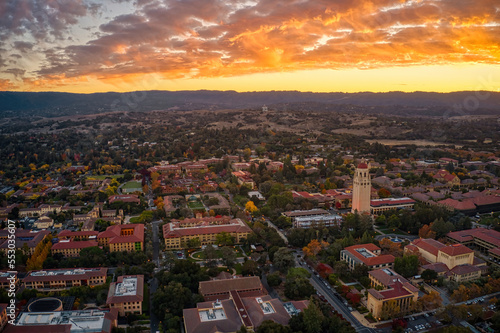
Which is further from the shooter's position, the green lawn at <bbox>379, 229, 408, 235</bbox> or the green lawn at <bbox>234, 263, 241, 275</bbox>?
the green lawn at <bbox>379, 229, 408, 235</bbox>

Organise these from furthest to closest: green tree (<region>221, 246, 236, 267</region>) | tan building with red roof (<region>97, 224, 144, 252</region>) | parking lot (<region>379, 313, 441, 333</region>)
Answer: tan building with red roof (<region>97, 224, 144, 252</region>) < green tree (<region>221, 246, 236, 267</region>) < parking lot (<region>379, 313, 441, 333</region>)

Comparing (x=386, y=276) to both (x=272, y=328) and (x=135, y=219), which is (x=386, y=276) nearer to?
(x=272, y=328)

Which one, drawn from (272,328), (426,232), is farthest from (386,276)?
(426,232)

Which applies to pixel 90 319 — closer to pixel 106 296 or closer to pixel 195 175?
pixel 106 296

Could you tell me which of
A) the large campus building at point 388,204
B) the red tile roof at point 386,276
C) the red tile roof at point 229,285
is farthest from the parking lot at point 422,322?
the large campus building at point 388,204

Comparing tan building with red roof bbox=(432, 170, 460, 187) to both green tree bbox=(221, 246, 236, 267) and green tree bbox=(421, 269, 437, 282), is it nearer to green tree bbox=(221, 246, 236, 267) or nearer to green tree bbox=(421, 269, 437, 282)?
green tree bbox=(421, 269, 437, 282)

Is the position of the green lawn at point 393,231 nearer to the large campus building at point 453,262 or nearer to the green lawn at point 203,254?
the large campus building at point 453,262

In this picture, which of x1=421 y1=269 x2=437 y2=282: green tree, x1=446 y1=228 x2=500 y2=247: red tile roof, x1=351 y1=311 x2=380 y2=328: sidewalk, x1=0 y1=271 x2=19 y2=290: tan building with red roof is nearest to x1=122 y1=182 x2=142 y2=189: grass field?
x1=0 y1=271 x2=19 y2=290: tan building with red roof

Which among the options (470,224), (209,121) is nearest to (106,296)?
(470,224)

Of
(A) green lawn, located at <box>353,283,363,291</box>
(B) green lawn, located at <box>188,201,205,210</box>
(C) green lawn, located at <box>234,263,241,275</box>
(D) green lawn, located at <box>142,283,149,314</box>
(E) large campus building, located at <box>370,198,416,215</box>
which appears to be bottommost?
(D) green lawn, located at <box>142,283,149,314</box>
